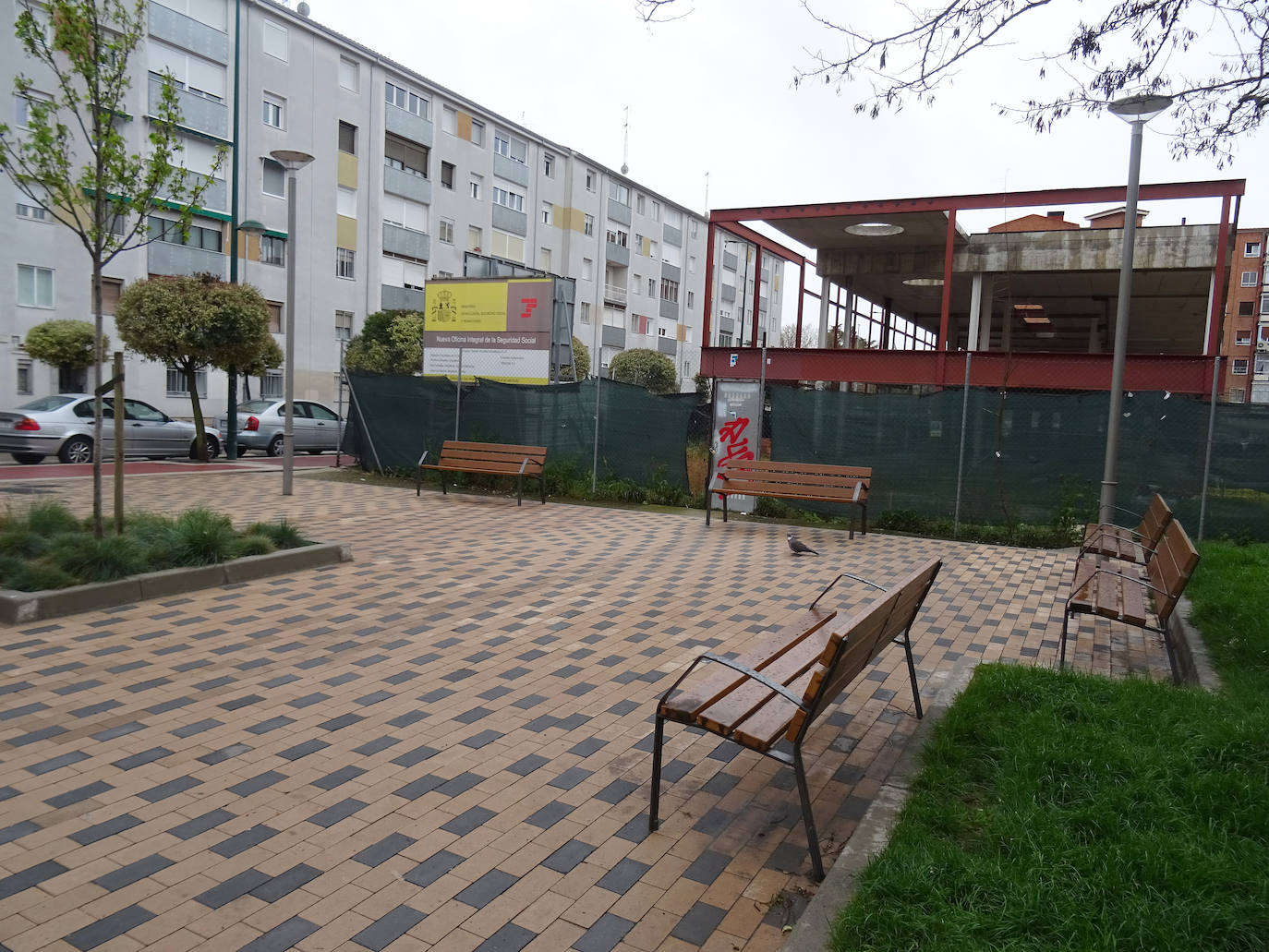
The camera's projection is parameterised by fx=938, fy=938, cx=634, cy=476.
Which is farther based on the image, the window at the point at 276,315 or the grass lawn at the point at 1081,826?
the window at the point at 276,315

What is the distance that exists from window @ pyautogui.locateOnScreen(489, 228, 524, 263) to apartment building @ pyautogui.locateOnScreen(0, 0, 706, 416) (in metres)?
0.11

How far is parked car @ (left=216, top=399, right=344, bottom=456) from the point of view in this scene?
76.8 feet

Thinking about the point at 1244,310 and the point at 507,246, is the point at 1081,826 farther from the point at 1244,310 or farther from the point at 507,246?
the point at 1244,310

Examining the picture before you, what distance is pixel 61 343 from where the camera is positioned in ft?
91.2

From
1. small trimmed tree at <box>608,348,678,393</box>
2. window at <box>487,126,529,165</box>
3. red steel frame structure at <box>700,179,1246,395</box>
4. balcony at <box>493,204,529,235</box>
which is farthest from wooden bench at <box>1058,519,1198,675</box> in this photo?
window at <box>487,126,529,165</box>

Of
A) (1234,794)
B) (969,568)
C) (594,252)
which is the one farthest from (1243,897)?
(594,252)

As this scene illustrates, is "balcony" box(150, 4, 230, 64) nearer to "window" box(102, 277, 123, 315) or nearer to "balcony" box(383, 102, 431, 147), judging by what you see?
"balcony" box(383, 102, 431, 147)

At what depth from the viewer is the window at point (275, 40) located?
121 feet

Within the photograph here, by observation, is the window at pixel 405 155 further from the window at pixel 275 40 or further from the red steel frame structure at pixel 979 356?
the red steel frame structure at pixel 979 356

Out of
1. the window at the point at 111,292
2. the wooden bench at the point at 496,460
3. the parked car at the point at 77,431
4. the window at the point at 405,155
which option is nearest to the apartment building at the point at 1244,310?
the window at the point at 405,155

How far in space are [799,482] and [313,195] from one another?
33288 mm

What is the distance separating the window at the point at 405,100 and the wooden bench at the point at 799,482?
3719cm

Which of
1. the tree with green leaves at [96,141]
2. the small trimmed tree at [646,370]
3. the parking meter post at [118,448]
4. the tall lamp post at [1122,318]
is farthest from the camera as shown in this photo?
the small trimmed tree at [646,370]

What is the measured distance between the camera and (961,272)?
2430 cm
